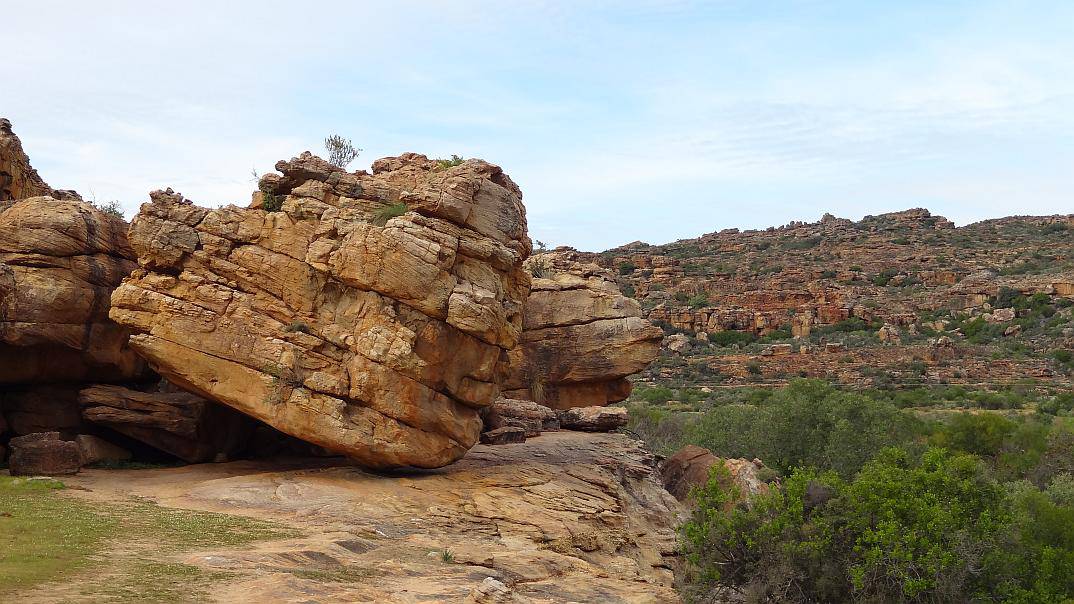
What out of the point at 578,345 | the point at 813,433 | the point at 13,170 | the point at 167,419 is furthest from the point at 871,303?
the point at 13,170

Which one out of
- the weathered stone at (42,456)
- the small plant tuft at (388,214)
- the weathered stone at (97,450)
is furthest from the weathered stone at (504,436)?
the weathered stone at (42,456)

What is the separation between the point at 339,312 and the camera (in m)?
18.5

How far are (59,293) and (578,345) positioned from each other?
12191 millimetres

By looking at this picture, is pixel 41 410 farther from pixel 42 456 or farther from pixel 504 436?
pixel 504 436

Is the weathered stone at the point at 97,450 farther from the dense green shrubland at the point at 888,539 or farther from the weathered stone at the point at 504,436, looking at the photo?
the dense green shrubland at the point at 888,539

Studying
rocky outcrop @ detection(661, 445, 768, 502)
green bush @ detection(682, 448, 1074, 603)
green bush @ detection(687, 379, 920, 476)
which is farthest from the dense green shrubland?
green bush @ detection(687, 379, 920, 476)

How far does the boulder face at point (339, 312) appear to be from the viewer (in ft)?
58.2

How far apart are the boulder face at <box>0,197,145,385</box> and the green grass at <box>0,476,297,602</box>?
3551mm

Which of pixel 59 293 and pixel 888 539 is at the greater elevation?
pixel 59 293

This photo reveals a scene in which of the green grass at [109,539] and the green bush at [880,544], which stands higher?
the green grass at [109,539]

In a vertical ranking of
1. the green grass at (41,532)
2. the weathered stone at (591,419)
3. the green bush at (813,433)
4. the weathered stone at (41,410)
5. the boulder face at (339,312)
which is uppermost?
the boulder face at (339,312)

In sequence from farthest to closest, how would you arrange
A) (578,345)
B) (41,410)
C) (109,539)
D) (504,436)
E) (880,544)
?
1. (578,345)
2. (504,436)
3. (41,410)
4. (880,544)
5. (109,539)

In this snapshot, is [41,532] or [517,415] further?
[517,415]

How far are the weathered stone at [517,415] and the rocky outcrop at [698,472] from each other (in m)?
3.73
